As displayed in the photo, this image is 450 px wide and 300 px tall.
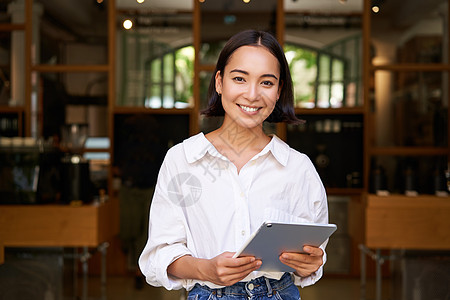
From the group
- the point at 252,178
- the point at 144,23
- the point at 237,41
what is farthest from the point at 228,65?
the point at 144,23

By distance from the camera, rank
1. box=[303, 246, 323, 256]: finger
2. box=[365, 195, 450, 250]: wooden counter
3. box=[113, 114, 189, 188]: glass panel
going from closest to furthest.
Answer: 1. box=[303, 246, 323, 256]: finger
2. box=[365, 195, 450, 250]: wooden counter
3. box=[113, 114, 189, 188]: glass panel

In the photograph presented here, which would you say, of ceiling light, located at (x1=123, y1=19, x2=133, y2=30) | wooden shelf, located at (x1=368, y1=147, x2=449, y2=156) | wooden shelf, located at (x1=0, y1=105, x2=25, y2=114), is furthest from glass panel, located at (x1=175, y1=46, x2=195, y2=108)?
wooden shelf, located at (x1=368, y1=147, x2=449, y2=156)

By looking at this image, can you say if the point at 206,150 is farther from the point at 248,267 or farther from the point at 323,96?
the point at 323,96

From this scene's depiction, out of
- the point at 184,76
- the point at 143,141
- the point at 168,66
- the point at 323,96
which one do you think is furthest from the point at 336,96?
the point at 143,141

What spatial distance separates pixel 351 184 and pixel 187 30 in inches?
69.0

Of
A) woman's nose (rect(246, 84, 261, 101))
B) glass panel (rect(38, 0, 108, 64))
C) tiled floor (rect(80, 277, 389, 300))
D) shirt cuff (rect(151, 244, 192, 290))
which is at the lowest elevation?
tiled floor (rect(80, 277, 389, 300))

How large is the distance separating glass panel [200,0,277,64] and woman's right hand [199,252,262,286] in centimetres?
348

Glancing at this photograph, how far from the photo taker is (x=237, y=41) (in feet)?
4.70

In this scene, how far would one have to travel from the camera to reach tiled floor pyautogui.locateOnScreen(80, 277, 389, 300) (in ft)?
14.5

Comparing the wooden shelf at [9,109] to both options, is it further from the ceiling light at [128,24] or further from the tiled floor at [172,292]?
the tiled floor at [172,292]

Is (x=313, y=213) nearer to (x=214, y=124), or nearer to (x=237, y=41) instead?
(x=237, y=41)

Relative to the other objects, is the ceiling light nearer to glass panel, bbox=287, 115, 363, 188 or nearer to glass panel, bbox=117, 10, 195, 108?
glass panel, bbox=117, 10, 195, 108

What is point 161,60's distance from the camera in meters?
4.66

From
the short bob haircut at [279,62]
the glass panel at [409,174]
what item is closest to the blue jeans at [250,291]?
the short bob haircut at [279,62]
